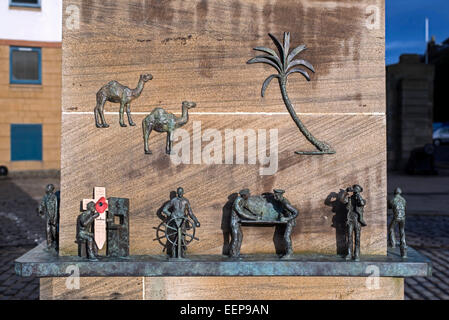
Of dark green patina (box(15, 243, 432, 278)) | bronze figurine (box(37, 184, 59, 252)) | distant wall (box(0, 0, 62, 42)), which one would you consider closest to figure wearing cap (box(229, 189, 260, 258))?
dark green patina (box(15, 243, 432, 278))

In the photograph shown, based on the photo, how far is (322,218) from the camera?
3.02 m

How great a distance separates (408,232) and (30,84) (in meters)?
16.6

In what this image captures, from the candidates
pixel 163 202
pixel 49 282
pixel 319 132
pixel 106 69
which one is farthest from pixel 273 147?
pixel 49 282

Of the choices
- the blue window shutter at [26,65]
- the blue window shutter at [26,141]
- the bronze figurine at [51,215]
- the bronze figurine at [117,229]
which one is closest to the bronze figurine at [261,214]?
the bronze figurine at [117,229]

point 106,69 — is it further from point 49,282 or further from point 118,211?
Answer: point 49,282

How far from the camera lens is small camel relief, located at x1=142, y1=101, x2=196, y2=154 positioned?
294 cm

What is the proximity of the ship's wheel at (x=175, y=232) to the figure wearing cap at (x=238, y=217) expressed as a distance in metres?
0.28

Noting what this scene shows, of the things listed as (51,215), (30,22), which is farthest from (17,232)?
(30,22)

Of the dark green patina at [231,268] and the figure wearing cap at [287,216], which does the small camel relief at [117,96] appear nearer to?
the dark green patina at [231,268]

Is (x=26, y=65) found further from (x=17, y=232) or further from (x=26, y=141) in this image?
(x=17, y=232)

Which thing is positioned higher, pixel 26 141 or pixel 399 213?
pixel 26 141

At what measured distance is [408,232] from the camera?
773 centimetres

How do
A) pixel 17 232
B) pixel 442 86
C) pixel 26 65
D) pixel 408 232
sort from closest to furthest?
pixel 408 232 < pixel 17 232 < pixel 26 65 < pixel 442 86

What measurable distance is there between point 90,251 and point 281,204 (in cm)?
141
